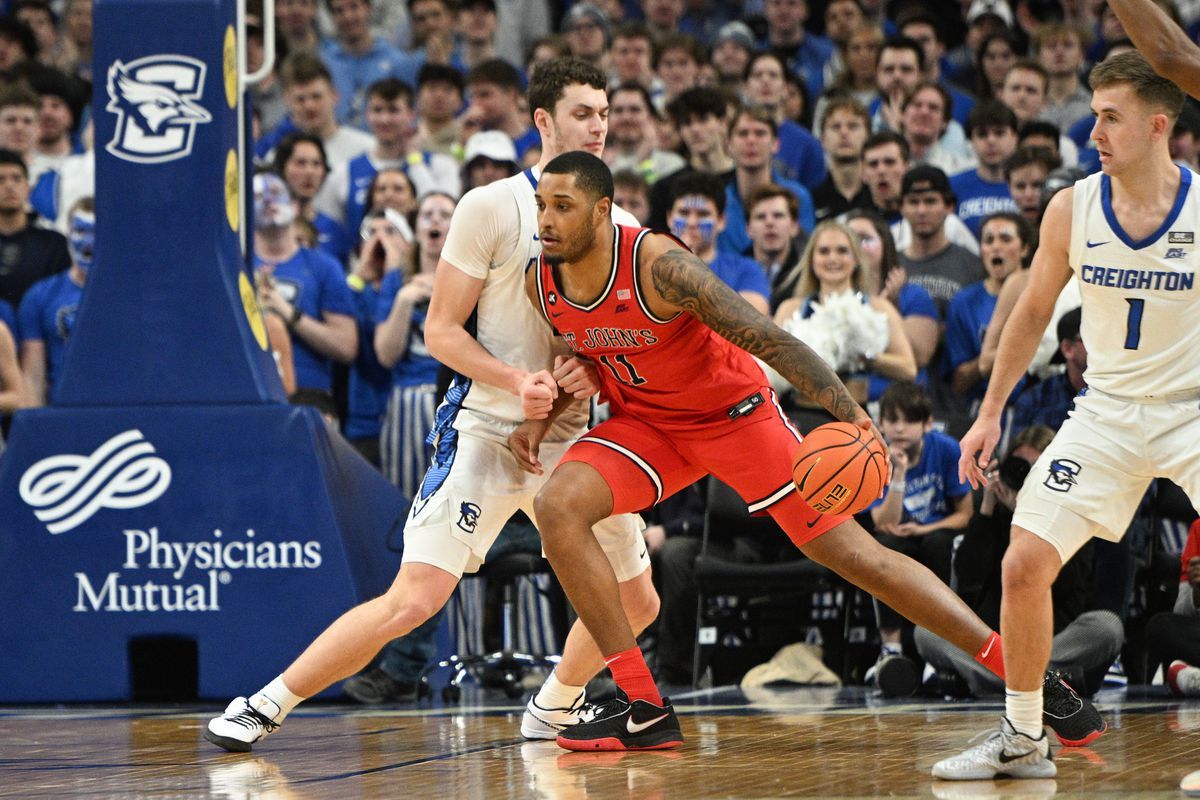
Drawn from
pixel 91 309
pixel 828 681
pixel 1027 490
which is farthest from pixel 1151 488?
pixel 91 309

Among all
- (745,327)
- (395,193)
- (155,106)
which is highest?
(395,193)

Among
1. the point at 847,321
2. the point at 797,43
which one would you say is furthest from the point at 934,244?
the point at 797,43

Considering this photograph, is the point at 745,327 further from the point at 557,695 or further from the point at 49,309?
the point at 49,309

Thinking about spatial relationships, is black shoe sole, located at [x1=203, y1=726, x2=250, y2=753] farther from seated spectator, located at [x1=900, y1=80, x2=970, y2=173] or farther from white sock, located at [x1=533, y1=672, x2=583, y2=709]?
seated spectator, located at [x1=900, y1=80, x2=970, y2=173]

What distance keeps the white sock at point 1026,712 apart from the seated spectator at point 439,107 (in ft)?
28.0

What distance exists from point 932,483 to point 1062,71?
503 centimetres

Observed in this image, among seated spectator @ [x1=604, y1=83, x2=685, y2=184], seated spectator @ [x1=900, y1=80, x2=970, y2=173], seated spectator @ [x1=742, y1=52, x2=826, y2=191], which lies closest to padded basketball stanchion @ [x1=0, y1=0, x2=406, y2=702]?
seated spectator @ [x1=604, y1=83, x2=685, y2=184]

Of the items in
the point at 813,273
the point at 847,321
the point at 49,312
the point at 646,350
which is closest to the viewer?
the point at 646,350

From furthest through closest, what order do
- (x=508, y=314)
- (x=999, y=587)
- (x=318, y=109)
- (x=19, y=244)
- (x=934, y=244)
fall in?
(x=318, y=109) → (x=19, y=244) → (x=934, y=244) → (x=999, y=587) → (x=508, y=314)

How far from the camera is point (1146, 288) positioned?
5.23 m

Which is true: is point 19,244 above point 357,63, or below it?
below

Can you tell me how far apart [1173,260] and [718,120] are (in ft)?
23.6

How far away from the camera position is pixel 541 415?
5895 millimetres

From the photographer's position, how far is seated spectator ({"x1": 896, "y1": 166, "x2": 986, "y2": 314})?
10.5 metres
